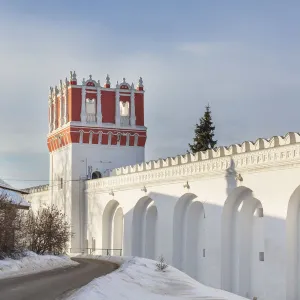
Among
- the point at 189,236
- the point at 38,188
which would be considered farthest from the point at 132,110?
the point at 189,236

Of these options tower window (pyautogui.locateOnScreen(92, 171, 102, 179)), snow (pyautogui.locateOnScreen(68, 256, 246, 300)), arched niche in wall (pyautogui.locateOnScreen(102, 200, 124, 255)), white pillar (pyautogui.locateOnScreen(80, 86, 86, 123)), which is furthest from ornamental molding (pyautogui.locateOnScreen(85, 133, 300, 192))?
snow (pyautogui.locateOnScreen(68, 256, 246, 300))

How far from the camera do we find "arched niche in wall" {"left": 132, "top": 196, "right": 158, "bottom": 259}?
125 feet

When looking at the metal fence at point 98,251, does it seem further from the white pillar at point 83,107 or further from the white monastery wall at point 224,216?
the white pillar at point 83,107

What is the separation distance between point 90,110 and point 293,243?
25350 millimetres

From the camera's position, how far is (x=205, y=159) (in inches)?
1223

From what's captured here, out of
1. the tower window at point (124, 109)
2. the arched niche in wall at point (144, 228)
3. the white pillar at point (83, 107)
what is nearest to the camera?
the arched niche in wall at point (144, 228)

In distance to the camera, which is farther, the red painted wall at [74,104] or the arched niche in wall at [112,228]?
the red painted wall at [74,104]

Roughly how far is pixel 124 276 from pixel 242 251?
11.8 metres

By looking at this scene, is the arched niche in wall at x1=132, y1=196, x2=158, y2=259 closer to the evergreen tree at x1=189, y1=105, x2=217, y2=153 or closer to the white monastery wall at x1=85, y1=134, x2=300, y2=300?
the white monastery wall at x1=85, y1=134, x2=300, y2=300

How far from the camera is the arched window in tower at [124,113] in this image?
160ft

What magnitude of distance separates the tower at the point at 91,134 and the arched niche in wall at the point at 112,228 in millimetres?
3021

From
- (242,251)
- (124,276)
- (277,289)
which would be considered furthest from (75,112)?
(124,276)

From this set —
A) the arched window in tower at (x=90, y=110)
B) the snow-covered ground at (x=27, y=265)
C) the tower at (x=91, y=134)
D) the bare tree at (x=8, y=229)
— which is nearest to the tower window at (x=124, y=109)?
the tower at (x=91, y=134)

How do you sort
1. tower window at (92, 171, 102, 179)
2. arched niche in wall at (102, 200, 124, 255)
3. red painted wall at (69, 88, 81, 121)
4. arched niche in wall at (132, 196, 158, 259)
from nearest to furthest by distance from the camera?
1. arched niche in wall at (132, 196, 158, 259)
2. arched niche in wall at (102, 200, 124, 255)
3. red painted wall at (69, 88, 81, 121)
4. tower window at (92, 171, 102, 179)
